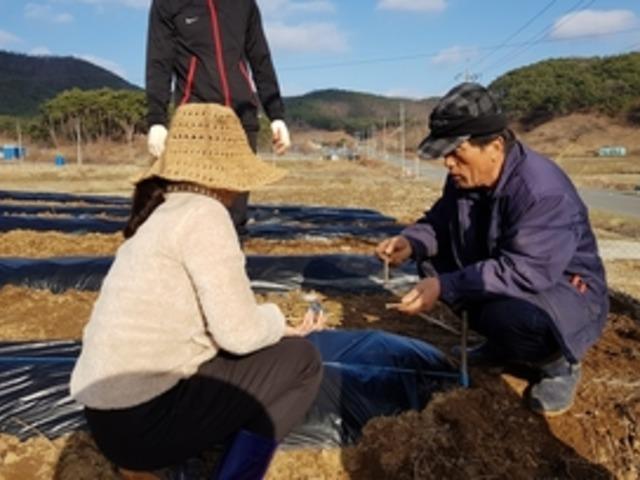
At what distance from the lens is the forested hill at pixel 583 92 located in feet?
188

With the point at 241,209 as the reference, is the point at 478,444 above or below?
below

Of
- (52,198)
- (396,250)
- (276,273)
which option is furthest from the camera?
(52,198)

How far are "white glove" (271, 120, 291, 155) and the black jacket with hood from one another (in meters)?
0.19

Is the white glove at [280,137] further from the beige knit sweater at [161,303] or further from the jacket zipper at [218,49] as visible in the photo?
the beige knit sweater at [161,303]

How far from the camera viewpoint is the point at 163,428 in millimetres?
1569

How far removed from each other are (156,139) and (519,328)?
5.56 feet

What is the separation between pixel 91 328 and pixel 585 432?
171cm

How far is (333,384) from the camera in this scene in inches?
86.2

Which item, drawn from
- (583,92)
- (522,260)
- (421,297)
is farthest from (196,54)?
(583,92)

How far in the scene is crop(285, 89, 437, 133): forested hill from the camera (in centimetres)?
11913

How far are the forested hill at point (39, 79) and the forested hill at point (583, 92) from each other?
62.9 metres

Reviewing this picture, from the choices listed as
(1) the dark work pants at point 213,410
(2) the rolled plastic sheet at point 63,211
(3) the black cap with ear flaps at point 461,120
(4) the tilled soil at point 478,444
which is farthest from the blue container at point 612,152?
(1) the dark work pants at point 213,410

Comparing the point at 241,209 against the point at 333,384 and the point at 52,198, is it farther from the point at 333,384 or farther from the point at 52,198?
the point at 52,198

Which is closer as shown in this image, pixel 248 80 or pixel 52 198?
pixel 248 80
